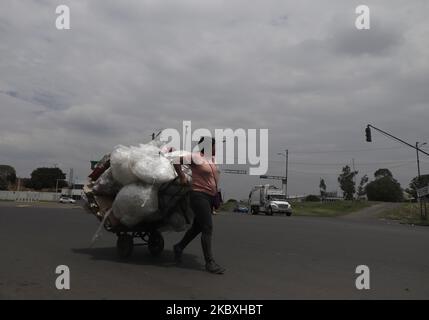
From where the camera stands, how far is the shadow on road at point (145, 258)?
6938 millimetres

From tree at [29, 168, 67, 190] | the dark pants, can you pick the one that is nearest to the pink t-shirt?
the dark pants

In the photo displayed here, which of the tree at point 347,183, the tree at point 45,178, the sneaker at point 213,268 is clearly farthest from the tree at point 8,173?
the sneaker at point 213,268

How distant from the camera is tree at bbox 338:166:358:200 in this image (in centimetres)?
8922

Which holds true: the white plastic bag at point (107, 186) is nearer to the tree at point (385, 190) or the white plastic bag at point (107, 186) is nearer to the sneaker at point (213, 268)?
the sneaker at point (213, 268)

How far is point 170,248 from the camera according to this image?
8969 mm

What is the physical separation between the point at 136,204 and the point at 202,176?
40.0 inches

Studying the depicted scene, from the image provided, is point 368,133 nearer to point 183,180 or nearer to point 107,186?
point 107,186

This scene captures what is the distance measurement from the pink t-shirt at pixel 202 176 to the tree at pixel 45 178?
5077 inches

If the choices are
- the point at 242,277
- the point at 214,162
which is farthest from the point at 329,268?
the point at 214,162

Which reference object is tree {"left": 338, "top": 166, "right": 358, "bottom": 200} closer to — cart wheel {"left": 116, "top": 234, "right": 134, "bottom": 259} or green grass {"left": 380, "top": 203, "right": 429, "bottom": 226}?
green grass {"left": 380, "top": 203, "right": 429, "bottom": 226}

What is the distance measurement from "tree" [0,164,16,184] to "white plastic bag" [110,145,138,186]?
124827 millimetres
